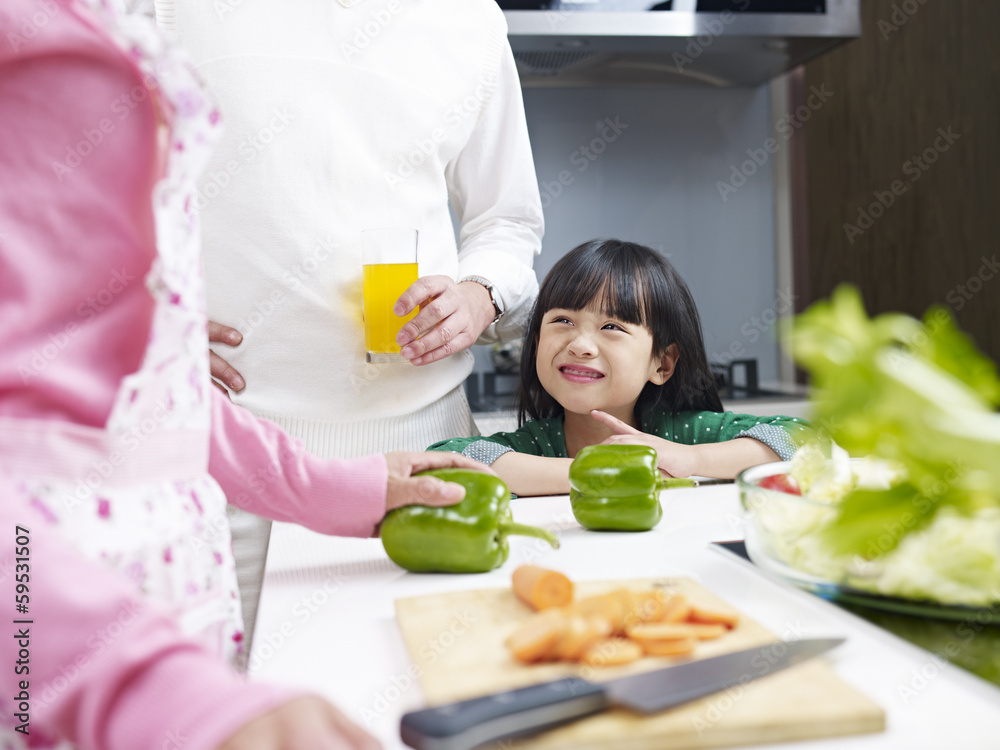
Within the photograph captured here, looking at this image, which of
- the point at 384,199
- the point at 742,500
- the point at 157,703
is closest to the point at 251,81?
the point at 384,199

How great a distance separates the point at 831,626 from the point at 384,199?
0.95 meters

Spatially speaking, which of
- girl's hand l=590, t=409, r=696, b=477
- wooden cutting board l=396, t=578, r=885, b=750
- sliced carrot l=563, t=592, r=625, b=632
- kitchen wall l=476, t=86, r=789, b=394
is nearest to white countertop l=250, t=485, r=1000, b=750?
wooden cutting board l=396, t=578, r=885, b=750

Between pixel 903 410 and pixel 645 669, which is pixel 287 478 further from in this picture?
pixel 903 410

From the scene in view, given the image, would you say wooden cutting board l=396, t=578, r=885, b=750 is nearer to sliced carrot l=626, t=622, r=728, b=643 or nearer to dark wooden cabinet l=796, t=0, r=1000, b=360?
sliced carrot l=626, t=622, r=728, b=643

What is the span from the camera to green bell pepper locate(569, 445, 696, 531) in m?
0.90

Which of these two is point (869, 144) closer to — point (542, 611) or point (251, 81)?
point (251, 81)

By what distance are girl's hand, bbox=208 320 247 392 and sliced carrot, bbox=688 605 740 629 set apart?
0.89m

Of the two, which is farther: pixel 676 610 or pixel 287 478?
pixel 287 478

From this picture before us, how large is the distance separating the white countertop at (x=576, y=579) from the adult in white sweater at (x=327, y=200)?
1.22 ft

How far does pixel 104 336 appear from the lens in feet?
Answer: 1.69

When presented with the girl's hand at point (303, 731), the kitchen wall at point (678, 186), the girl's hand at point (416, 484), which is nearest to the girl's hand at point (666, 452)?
the girl's hand at point (416, 484)

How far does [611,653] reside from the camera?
537mm

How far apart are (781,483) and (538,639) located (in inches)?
12.6

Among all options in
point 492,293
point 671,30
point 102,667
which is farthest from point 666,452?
point 671,30
